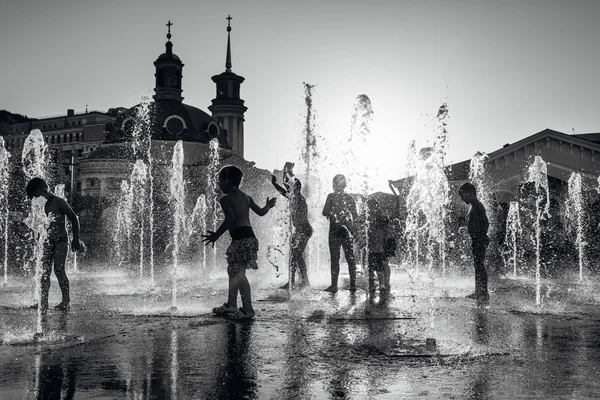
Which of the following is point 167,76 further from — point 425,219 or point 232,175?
point 232,175

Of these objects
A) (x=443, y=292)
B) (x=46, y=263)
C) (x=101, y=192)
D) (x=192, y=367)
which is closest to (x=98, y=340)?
(x=192, y=367)

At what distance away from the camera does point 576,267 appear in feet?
51.4

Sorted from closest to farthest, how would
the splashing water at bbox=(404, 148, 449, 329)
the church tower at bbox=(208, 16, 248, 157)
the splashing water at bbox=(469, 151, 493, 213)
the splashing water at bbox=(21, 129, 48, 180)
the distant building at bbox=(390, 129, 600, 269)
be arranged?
the splashing water at bbox=(21, 129, 48, 180) < the splashing water at bbox=(404, 148, 449, 329) < the distant building at bbox=(390, 129, 600, 269) < the splashing water at bbox=(469, 151, 493, 213) < the church tower at bbox=(208, 16, 248, 157)

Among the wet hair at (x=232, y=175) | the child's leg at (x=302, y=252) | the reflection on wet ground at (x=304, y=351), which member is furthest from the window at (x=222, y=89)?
the wet hair at (x=232, y=175)

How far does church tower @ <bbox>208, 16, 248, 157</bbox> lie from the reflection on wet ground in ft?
273

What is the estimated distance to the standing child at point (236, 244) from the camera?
6.18m

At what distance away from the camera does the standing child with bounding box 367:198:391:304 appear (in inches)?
353

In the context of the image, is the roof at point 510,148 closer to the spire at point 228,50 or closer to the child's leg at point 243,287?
the child's leg at point 243,287

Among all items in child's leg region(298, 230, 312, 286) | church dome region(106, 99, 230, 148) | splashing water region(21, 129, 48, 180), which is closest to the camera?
child's leg region(298, 230, 312, 286)

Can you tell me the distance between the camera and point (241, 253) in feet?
20.5

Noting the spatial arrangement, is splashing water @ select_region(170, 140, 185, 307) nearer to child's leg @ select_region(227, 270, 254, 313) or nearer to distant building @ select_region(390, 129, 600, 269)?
child's leg @ select_region(227, 270, 254, 313)

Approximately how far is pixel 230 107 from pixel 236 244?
84.8 m

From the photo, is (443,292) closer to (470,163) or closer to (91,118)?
(470,163)

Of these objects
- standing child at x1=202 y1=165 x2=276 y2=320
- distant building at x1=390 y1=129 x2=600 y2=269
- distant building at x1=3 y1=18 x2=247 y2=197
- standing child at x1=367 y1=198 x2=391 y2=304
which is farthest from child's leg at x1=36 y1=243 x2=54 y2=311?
Answer: distant building at x1=3 y1=18 x2=247 y2=197
